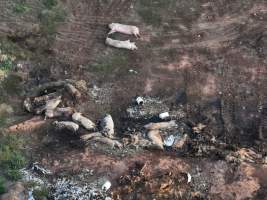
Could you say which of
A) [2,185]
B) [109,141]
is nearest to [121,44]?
[109,141]

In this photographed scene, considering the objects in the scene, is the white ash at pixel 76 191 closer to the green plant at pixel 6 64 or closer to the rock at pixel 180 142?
the rock at pixel 180 142

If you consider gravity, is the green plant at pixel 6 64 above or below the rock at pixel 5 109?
above

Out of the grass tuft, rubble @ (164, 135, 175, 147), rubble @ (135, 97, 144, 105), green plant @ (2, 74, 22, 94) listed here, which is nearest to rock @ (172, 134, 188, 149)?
rubble @ (164, 135, 175, 147)

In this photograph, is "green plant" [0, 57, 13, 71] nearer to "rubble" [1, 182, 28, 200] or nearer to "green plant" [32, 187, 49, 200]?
"rubble" [1, 182, 28, 200]

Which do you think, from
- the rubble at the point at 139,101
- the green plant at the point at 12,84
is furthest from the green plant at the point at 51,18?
the rubble at the point at 139,101

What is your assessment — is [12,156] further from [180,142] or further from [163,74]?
[163,74]

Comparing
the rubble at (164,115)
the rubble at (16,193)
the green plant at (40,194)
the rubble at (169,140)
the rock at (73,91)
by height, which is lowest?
the green plant at (40,194)

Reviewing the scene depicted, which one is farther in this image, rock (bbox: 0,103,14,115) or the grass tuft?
the grass tuft

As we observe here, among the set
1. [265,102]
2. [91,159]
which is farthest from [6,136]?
[265,102]
